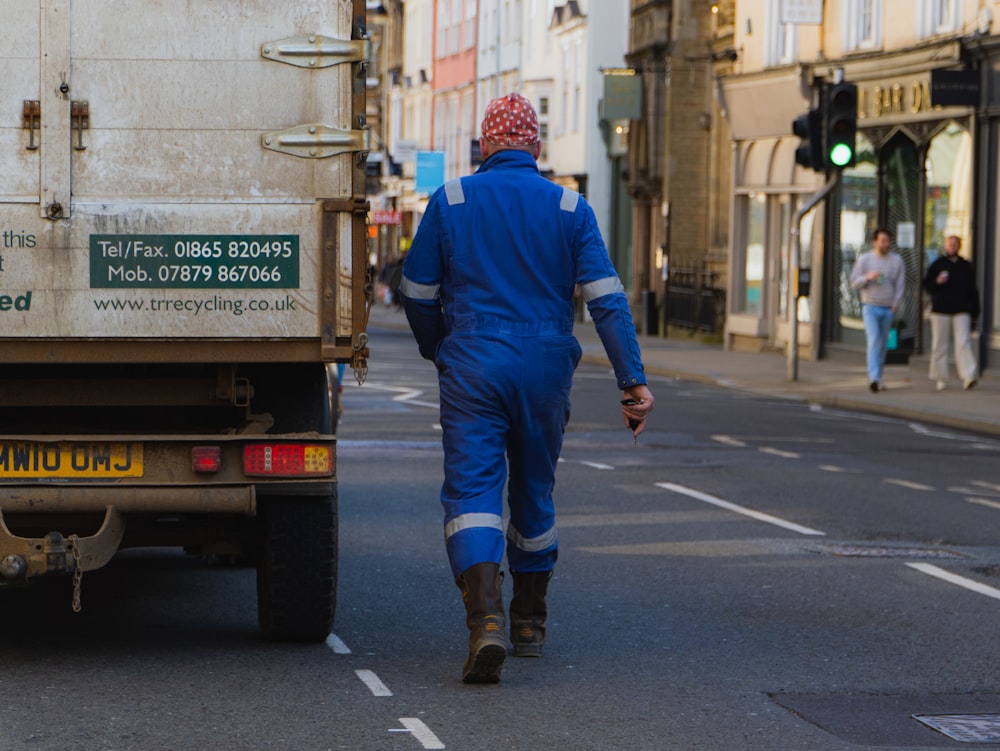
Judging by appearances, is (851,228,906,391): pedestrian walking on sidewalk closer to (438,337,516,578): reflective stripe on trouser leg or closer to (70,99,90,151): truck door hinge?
(438,337,516,578): reflective stripe on trouser leg

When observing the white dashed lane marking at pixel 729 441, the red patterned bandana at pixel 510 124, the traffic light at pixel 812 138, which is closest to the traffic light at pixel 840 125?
the traffic light at pixel 812 138

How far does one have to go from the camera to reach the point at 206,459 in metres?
7.22

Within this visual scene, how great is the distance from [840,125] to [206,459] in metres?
17.9

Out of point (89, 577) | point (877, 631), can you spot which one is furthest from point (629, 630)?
point (89, 577)

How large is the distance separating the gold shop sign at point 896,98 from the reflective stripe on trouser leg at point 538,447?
20737 millimetres

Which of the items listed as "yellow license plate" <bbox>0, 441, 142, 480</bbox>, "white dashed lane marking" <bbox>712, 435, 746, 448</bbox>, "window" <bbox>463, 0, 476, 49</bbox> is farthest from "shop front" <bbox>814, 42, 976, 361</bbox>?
"window" <bbox>463, 0, 476, 49</bbox>

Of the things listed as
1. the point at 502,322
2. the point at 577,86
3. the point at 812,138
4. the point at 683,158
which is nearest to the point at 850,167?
the point at 812,138

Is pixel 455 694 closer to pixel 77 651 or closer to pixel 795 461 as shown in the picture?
pixel 77 651

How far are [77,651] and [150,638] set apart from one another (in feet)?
1.26

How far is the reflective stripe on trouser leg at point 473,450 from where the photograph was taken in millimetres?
7172

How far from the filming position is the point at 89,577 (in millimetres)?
9680

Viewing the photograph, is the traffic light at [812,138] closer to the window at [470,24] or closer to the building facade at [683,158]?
the building facade at [683,158]

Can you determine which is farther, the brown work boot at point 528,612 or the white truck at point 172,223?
the brown work boot at point 528,612

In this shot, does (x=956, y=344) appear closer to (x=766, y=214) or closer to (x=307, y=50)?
(x=766, y=214)
